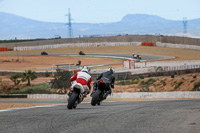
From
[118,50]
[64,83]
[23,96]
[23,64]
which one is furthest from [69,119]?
[118,50]

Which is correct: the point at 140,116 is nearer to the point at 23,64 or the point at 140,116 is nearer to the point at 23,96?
the point at 23,96

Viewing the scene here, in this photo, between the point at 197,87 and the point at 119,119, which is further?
the point at 197,87

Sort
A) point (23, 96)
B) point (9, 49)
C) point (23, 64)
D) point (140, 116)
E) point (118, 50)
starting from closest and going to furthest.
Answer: point (140, 116) < point (23, 96) < point (23, 64) < point (118, 50) < point (9, 49)

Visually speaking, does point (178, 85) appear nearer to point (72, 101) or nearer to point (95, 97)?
point (95, 97)

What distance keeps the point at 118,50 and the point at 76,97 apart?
73292mm

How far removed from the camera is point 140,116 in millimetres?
9203

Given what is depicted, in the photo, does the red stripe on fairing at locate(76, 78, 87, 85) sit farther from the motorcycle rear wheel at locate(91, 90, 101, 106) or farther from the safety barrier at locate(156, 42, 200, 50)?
the safety barrier at locate(156, 42, 200, 50)

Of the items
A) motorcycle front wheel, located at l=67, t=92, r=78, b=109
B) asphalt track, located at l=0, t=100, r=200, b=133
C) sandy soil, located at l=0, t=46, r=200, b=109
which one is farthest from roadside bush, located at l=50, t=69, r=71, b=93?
asphalt track, located at l=0, t=100, r=200, b=133

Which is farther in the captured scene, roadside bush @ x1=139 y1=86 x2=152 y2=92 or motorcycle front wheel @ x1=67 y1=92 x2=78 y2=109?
roadside bush @ x1=139 y1=86 x2=152 y2=92

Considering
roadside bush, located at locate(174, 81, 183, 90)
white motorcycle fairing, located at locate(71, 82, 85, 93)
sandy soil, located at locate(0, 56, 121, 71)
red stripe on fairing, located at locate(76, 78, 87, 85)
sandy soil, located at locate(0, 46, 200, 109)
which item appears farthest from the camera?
sandy soil, located at locate(0, 56, 121, 71)

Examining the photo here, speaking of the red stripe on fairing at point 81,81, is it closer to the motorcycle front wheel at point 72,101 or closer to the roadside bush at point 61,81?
the motorcycle front wheel at point 72,101

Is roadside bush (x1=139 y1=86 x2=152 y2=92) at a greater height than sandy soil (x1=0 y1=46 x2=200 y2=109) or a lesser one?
lesser

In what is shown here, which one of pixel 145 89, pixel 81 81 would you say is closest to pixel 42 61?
pixel 145 89

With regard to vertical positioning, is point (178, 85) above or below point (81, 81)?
below
